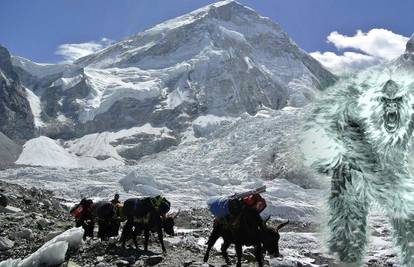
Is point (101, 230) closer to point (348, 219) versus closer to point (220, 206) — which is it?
point (220, 206)

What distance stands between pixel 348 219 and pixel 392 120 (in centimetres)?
82

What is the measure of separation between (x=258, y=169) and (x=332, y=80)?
311 feet

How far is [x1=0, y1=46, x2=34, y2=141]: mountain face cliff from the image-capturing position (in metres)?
153

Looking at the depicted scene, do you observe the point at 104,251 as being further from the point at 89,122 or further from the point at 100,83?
the point at 100,83

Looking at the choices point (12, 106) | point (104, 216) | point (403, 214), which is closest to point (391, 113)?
point (403, 214)

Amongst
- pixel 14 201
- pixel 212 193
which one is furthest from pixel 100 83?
pixel 14 201

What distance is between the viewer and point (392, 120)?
167 inches

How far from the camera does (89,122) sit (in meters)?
164

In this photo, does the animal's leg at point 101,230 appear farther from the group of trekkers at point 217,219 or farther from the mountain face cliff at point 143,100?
the mountain face cliff at point 143,100

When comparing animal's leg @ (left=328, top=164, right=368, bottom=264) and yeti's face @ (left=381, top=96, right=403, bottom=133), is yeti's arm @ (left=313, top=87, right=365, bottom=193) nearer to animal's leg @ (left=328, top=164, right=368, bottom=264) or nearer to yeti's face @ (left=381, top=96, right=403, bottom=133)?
animal's leg @ (left=328, top=164, right=368, bottom=264)

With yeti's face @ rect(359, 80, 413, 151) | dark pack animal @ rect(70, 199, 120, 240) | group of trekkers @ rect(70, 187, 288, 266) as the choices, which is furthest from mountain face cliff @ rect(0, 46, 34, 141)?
yeti's face @ rect(359, 80, 413, 151)

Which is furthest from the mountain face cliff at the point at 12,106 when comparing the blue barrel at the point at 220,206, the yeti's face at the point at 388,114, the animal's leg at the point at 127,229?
the yeti's face at the point at 388,114

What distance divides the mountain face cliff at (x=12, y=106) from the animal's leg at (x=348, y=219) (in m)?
152

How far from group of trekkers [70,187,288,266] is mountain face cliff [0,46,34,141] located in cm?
14070
